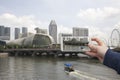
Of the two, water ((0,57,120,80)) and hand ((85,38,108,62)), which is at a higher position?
hand ((85,38,108,62))

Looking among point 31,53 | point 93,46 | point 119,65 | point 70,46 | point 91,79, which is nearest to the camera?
point 119,65

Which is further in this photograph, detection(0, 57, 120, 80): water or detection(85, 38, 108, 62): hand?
detection(0, 57, 120, 80): water

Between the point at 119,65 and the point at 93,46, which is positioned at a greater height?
the point at 93,46

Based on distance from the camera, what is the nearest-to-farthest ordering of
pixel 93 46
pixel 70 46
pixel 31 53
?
pixel 93 46 → pixel 70 46 → pixel 31 53

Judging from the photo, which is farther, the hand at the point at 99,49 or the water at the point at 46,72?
the water at the point at 46,72

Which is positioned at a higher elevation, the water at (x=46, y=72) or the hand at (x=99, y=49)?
the hand at (x=99, y=49)

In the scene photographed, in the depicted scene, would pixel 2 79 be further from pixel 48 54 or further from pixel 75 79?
pixel 48 54

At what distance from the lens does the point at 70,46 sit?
17900 cm

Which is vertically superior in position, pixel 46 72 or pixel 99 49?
pixel 99 49

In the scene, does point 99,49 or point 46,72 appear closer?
point 99,49

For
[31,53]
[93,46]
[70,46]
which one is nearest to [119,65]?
[93,46]

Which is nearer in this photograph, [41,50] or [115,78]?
[115,78]

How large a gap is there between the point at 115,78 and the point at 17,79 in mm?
20219

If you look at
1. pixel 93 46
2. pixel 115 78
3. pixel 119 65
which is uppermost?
pixel 93 46
